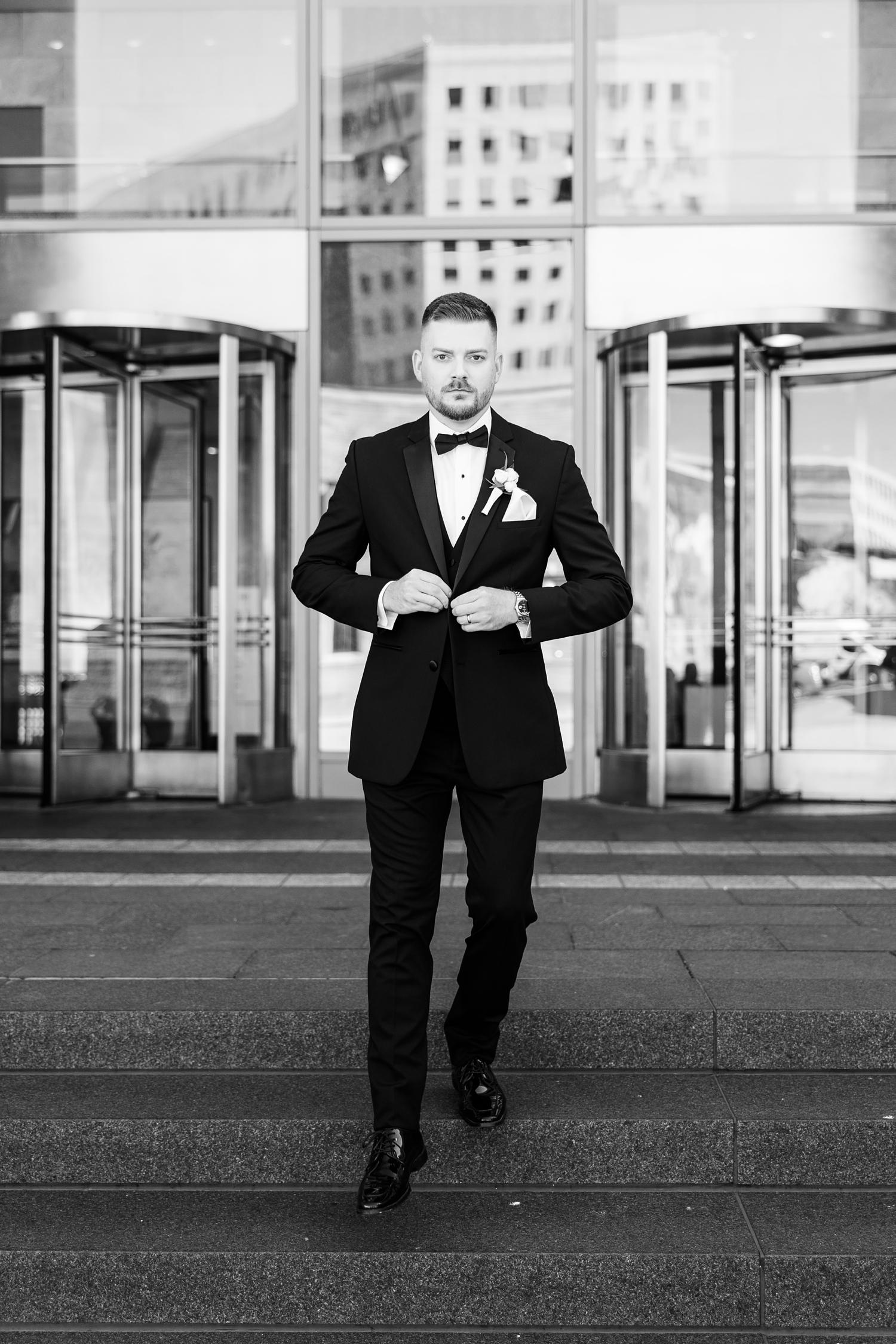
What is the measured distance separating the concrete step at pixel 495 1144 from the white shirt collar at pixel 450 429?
70.3 inches

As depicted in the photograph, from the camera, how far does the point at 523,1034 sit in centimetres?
428

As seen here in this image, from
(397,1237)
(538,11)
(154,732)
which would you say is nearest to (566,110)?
(538,11)

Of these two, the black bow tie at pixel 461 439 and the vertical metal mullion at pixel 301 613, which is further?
the vertical metal mullion at pixel 301 613

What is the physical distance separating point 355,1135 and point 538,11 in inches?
333

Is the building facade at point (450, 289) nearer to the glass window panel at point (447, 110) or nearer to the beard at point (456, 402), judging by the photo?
the glass window panel at point (447, 110)

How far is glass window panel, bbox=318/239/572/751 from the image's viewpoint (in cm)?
1005

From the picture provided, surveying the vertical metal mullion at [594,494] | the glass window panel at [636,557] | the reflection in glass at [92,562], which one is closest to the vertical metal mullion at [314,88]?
the reflection in glass at [92,562]

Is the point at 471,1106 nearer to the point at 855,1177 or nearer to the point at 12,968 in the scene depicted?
the point at 855,1177

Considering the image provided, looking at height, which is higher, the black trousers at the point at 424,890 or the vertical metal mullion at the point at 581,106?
the vertical metal mullion at the point at 581,106

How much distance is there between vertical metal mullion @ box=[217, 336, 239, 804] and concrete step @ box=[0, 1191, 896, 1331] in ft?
20.0

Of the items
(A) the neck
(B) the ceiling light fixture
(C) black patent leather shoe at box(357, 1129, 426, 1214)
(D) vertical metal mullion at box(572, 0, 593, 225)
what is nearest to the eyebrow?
(A) the neck

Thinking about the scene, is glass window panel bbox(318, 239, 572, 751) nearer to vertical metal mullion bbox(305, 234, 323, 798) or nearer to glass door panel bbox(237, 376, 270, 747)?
vertical metal mullion bbox(305, 234, 323, 798)

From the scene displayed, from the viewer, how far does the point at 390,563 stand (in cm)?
357

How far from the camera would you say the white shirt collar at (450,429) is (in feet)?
11.6
